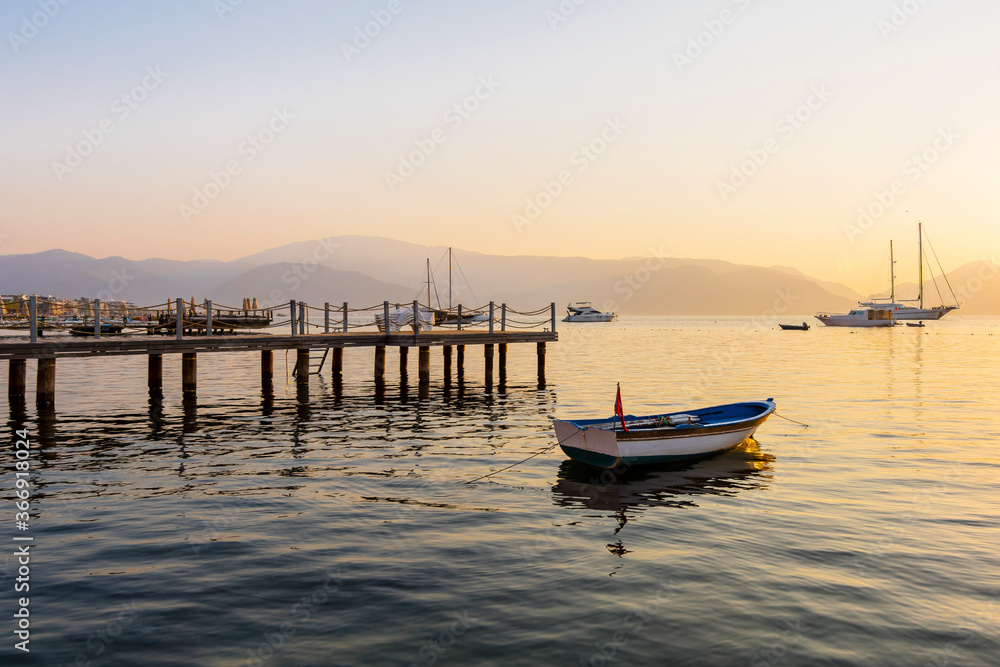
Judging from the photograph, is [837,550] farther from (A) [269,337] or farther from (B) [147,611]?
(A) [269,337]

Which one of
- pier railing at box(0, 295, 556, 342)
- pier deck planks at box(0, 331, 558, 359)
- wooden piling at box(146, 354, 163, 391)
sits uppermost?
pier railing at box(0, 295, 556, 342)

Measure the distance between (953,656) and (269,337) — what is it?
25605 millimetres

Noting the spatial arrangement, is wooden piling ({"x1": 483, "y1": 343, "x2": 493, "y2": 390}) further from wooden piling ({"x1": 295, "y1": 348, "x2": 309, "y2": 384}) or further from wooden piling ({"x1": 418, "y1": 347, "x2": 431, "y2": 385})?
wooden piling ({"x1": 295, "y1": 348, "x2": 309, "y2": 384})

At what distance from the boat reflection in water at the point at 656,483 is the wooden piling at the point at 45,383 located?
19.6 metres

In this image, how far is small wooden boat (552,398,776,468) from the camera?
1593cm

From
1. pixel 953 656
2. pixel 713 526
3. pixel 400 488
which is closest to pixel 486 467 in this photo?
pixel 400 488

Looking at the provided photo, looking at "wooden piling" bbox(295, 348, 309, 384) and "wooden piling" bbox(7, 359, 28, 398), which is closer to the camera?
"wooden piling" bbox(7, 359, 28, 398)

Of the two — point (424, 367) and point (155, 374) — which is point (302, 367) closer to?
point (424, 367)

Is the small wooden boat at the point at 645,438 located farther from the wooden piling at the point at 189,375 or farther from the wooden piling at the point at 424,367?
the wooden piling at the point at 189,375

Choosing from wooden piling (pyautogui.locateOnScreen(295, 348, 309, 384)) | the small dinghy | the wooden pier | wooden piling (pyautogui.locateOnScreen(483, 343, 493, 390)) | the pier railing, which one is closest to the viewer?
the small dinghy

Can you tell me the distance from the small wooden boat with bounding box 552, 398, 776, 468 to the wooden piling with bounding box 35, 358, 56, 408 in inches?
765

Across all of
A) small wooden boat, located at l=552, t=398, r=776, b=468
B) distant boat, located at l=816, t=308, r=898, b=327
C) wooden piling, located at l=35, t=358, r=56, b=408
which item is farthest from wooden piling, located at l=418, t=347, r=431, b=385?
distant boat, located at l=816, t=308, r=898, b=327

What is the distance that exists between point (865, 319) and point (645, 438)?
488 ft

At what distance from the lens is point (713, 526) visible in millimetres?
12164
